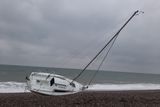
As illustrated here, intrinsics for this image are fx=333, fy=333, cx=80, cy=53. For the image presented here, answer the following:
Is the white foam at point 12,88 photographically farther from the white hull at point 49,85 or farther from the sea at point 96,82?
the white hull at point 49,85

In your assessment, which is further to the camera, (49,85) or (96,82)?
(96,82)

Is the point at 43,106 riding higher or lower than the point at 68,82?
lower

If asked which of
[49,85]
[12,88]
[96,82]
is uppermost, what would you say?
[96,82]

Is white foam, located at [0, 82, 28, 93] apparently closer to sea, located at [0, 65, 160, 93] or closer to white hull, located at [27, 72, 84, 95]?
sea, located at [0, 65, 160, 93]

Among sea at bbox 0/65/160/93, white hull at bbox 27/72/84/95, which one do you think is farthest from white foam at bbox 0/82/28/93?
white hull at bbox 27/72/84/95

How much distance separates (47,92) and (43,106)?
10689 mm

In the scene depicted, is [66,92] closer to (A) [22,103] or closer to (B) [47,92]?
(B) [47,92]

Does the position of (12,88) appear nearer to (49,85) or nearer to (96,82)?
(49,85)

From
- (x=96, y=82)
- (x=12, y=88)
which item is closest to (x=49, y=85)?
(x=12, y=88)

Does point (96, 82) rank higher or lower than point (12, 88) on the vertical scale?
higher

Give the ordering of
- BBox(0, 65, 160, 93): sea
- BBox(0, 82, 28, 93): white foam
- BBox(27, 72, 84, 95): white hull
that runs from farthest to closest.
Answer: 1. BBox(0, 65, 160, 93): sea
2. BBox(0, 82, 28, 93): white foam
3. BBox(27, 72, 84, 95): white hull

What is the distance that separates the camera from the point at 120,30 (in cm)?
3156

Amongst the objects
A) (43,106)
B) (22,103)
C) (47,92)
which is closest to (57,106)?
(43,106)

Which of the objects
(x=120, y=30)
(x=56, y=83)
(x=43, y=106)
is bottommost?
(x=43, y=106)
